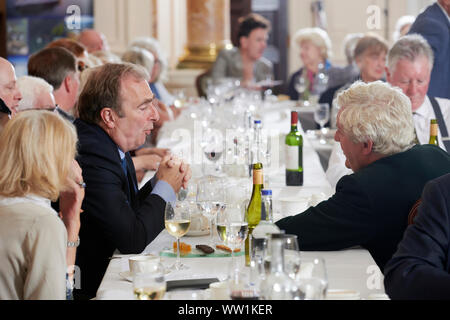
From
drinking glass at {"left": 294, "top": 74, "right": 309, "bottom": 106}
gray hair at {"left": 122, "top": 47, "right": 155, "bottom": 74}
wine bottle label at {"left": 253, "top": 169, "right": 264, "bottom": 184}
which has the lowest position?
drinking glass at {"left": 294, "top": 74, "right": 309, "bottom": 106}

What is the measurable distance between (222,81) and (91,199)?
5.45 m

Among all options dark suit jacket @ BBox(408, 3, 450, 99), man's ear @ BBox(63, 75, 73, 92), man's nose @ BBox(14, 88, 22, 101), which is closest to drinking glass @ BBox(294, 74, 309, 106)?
dark suit jacket @ BBox(408, 3, 450, 99)

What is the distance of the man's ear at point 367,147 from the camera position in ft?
7.59

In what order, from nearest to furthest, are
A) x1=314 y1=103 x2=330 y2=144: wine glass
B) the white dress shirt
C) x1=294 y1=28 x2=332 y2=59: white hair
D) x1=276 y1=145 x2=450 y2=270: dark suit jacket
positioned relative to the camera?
x1=276 y1=145 x2=450 y2=270: dark suit jacket < the white dress shirt < x1=314 y1=103 x2=330 y2=144: wine glass < x1=294 y1=28 x2=332 y2=59: white hair

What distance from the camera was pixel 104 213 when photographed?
7.55ft

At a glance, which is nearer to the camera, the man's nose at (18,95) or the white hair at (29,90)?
the man's nose at (18,95)

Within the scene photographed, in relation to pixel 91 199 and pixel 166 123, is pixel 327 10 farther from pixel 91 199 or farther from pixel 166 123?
pixel 91 199

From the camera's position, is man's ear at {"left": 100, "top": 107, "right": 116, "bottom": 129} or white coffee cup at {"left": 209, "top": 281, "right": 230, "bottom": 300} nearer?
white coffee cup at {"left": 209, "top": 281, "right": 230, "bottom": 300}

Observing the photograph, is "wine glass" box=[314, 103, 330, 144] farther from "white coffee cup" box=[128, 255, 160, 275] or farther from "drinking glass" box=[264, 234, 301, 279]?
"drinking glass" box=[264, 234, 301, 279]

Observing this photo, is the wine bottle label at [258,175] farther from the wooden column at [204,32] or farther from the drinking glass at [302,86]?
the wooden column at [204,32]

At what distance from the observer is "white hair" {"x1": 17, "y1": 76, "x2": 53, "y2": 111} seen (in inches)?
130

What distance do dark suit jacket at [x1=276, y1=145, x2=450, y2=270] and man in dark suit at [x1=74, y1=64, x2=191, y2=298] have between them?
486mm

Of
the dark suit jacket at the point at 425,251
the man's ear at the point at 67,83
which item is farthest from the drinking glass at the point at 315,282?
the man's ear at the point at 67,83

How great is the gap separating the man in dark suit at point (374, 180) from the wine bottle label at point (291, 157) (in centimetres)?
87
